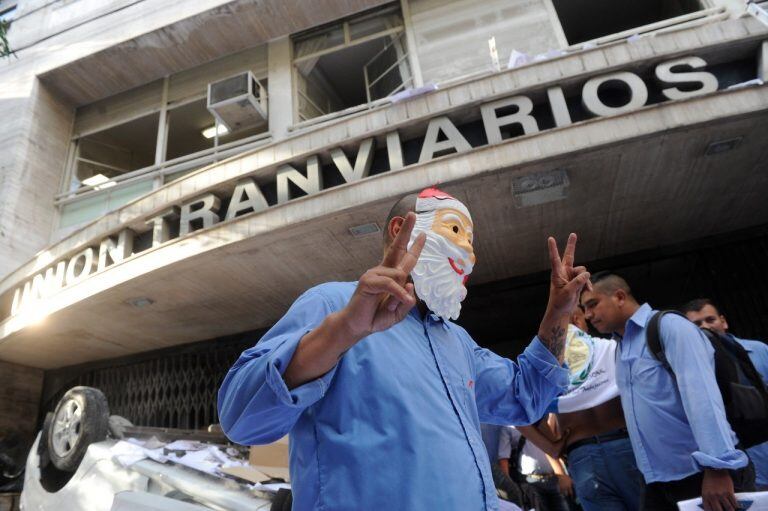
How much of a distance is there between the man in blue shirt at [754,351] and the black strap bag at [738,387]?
347mm

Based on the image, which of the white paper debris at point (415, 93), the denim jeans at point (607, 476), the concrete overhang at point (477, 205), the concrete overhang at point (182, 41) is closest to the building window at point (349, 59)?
the concrete overhang at point (182, 41)

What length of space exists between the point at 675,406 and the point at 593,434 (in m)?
0.63

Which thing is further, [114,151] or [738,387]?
[114,151]

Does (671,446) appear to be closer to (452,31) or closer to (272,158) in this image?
(272,158)

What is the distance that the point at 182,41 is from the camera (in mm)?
8133

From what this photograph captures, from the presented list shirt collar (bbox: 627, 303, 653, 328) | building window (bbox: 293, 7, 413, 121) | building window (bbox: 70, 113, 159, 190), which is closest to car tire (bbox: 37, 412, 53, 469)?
shirt collar (bbox: 627, 303, 653, 328)

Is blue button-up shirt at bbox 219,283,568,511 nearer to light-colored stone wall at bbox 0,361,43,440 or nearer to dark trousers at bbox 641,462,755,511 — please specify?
dark trousers at bbox 641,462,755,511

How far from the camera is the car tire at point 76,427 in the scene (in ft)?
11.0

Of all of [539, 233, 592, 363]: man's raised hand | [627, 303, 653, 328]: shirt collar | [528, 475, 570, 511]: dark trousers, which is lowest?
[528, 475, 570, 511]: dark trousers

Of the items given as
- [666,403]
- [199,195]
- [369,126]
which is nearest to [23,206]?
[199,195]

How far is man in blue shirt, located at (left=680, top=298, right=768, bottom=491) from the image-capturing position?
2.67 meters

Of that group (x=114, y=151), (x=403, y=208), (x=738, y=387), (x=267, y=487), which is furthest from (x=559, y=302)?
(x=114, y=151)

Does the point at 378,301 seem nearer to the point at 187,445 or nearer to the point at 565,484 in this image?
the point at 565,484

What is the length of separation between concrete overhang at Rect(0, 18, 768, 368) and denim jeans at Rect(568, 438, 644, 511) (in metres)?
2.36
